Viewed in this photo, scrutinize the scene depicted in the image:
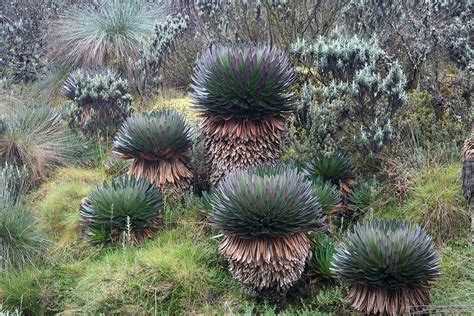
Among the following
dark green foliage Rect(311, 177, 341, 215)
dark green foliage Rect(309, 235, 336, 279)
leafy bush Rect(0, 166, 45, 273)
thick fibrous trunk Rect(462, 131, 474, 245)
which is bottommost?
leafy bush Rect(0, 166, 45, 273)

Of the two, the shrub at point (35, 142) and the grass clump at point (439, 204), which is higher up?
the grass clump at point (439, 204)

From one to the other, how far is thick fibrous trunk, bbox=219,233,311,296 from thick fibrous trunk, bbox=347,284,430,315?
2.23 feet

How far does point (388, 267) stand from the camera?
4.68 m

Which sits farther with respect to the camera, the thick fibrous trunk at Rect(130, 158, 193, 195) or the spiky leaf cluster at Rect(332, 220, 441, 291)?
the thick fibrous trunk at Rect(130, 158, 193, 195)

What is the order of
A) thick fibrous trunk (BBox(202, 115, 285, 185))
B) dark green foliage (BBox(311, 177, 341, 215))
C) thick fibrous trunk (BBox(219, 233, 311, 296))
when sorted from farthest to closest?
1. thick fibrous trunk (BBox(202, 115, 285, 185))
2. dark green foliage (BBox(311, 177, 341, 215))
3. thick fibrous trunk (BBox(219, 233, 311, 296))

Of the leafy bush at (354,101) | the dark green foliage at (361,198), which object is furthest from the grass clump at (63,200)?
the dark green foliage at (361,198)

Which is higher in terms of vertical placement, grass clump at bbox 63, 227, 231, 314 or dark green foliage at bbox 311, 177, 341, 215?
dark green foliage at bbox 311, 177, 341, 215

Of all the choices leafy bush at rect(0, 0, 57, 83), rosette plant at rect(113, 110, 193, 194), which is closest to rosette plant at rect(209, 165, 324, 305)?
rosette plant at rect(113, 110, 193, 194)

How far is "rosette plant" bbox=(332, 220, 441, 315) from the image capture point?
468cm

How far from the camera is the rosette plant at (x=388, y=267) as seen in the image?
15.3 ft

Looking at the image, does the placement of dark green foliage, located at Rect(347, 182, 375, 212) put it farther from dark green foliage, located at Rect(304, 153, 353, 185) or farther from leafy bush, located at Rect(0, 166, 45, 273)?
leafy bush, located at Rect(0, 166, 45, 273)

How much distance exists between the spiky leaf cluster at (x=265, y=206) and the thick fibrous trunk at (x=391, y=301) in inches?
30.6

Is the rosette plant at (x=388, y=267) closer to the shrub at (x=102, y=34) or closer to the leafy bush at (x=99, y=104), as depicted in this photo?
the leafy bush at (x=99, y=104)

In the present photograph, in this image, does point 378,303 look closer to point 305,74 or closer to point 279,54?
point 279,54
